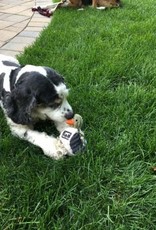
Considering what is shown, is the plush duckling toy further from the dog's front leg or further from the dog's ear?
the dog's ear

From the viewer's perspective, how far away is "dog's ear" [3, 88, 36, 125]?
2594mm

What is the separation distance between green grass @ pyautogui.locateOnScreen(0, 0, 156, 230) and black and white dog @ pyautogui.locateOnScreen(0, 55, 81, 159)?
0.09 m

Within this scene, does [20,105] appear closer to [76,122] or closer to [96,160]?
[76,122]

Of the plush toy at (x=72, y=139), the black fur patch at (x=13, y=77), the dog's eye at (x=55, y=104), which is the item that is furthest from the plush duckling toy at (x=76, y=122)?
the black fur patch at (x=13, y=77)

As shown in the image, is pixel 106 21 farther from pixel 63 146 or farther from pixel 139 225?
pixel 139 225

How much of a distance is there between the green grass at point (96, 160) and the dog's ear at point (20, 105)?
0.69ft

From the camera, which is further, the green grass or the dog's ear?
the dog's ear

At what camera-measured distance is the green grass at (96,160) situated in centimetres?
214

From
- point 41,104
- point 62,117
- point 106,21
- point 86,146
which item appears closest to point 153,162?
point 86,146

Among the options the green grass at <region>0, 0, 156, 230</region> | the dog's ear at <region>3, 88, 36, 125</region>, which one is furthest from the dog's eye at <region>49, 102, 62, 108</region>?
the green grass at <region>0, 0, 156, 230</region>

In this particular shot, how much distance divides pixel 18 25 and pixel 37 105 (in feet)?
12.6

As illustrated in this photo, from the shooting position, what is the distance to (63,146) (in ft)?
8.49

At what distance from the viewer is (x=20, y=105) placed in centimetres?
267

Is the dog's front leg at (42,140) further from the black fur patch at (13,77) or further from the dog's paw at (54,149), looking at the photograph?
the black fur patch at (13,77)
